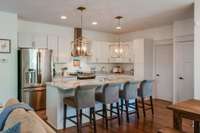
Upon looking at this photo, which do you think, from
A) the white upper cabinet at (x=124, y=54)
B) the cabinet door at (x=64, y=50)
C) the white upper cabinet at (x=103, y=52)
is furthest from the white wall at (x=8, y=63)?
the white upper cabinet at (x=124, y=54)

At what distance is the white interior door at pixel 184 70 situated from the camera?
5.38 metres

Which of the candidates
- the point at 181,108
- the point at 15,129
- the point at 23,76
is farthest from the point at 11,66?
the point at 181,108

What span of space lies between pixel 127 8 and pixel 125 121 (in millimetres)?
2801

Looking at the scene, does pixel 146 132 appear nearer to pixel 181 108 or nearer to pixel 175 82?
pixel 181 108

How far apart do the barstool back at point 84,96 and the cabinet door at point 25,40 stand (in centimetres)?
293

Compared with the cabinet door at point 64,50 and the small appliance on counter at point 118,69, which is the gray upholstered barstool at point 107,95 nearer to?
the cabinet door at point 64,50

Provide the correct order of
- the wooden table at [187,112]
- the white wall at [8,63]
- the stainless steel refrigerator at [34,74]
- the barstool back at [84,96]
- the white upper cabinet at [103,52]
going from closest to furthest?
the wooden table at [187,112]
the barstool back at [84,96]
the white wall at [8,63]
the stainless steel refrigerator at [34,74]
the white upper cabinet at [103,52]

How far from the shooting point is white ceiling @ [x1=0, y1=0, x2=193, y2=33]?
388 cm

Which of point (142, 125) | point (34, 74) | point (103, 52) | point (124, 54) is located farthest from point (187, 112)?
point (103, 52)

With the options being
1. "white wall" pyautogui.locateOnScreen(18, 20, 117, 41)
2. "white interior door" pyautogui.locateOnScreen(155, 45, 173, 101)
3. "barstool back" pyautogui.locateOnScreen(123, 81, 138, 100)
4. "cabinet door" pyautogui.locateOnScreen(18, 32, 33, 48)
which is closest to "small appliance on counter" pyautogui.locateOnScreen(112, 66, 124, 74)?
"white wall" pyautogui.locateOnScreen(18, 20, 117, 41)

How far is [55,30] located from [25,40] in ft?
4.10

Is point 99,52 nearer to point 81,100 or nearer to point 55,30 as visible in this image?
point 55,30

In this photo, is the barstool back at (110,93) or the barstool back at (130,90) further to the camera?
the barstool back at (130,90)

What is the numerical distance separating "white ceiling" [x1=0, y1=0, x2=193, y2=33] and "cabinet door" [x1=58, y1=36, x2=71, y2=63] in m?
0.84
